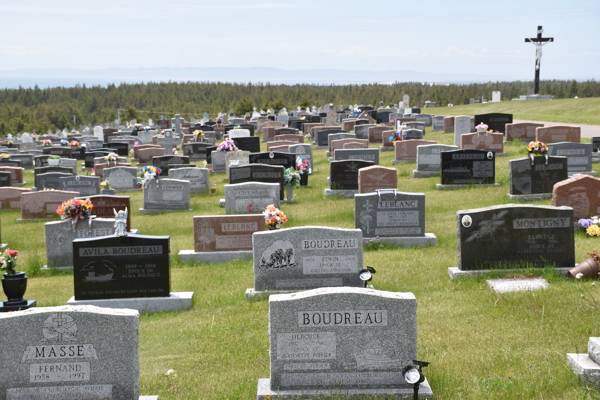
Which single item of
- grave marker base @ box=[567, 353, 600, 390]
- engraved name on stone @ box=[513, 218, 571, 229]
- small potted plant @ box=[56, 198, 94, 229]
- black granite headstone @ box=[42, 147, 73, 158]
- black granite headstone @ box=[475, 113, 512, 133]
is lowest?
black granite headstone @ box=[42, 147, 73, 158]

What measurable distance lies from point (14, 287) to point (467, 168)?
13.9 m

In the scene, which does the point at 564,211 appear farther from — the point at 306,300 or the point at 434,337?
the point at 306,300

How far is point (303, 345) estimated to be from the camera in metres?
6.95

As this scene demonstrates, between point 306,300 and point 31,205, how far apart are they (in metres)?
15.7

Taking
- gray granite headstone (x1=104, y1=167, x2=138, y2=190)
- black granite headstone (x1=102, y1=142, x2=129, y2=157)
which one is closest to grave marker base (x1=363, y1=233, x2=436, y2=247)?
gray granite headstone (x1=104, y1=167, x2=138, y2=190)

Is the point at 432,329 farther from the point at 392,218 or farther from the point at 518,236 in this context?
the point at 392,218

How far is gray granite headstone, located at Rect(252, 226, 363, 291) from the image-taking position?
10461mm

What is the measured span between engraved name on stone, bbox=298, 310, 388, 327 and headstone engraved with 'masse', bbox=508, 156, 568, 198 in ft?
39.5

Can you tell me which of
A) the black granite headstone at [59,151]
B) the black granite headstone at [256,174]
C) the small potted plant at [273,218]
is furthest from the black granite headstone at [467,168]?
the black granite headstone at [59,151]

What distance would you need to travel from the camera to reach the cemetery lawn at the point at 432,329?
23.5ft

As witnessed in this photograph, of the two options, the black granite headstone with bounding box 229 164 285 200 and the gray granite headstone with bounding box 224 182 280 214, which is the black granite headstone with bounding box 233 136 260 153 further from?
the gray granite headstone with bounding box 224 182 280 214

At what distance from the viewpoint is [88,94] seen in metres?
98.4

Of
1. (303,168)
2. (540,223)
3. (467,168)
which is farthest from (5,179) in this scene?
(540,223)

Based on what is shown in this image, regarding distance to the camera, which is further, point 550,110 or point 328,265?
point 550,110
